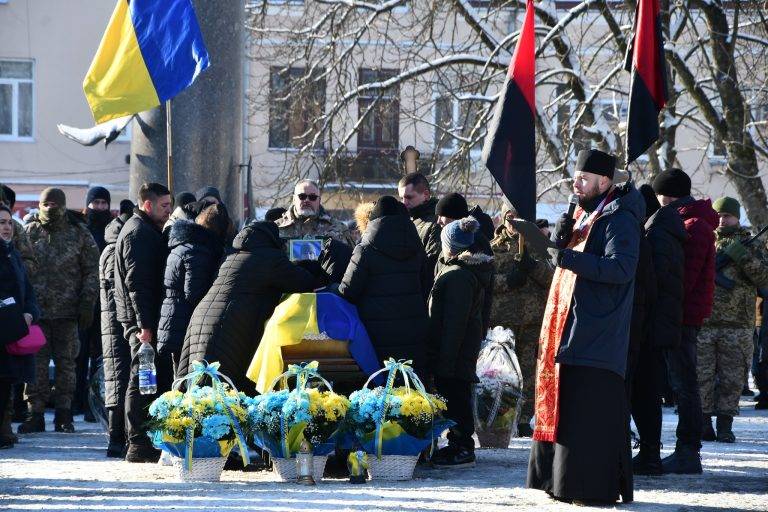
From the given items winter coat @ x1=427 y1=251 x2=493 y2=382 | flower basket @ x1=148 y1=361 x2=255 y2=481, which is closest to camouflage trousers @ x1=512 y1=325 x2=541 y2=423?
winter coat @ x1=427 y1=251 x2=493 y2=382

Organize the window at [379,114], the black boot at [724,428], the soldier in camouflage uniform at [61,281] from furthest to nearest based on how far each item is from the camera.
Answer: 1. the window at [379,114]
2. the soldier in camouflage uniform at [61,281]
3. the black boot at [724,428]

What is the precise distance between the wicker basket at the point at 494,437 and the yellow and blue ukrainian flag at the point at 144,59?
3751 mm

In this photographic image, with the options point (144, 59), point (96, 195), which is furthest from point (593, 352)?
point (96, 195)

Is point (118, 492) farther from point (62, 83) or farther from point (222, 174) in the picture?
point (62, 83)

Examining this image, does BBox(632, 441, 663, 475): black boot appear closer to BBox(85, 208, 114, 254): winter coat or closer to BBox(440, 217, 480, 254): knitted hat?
BBox(440, 217, 480, 254): knitted hat

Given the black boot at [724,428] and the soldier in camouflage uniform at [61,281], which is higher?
the soldier in camouflage uniform at [61,281]

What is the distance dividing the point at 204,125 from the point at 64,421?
300cm

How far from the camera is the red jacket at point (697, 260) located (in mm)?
10219

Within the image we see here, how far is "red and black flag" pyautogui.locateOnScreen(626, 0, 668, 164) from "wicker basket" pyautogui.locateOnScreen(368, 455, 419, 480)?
7.90 feet

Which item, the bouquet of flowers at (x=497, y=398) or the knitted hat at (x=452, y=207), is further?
the bouquet of flowers at (x=497, y=398)

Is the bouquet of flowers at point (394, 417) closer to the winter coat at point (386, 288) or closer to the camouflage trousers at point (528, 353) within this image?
the winter coat at point (386, 288)

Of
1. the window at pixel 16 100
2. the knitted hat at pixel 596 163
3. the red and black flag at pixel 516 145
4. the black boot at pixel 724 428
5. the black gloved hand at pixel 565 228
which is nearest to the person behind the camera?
the knitted hat at pixel 596 163

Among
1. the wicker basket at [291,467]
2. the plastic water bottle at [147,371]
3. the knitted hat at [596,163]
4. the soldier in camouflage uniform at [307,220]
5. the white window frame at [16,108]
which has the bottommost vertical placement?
the wicker basket at [291,467]

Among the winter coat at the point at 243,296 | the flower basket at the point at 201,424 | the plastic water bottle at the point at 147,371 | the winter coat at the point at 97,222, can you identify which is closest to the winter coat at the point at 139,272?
the plastic water bottle at the point at 147,371
